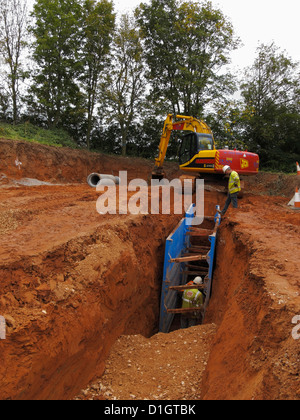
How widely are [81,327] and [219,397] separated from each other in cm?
192

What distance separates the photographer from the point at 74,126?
24.2 m

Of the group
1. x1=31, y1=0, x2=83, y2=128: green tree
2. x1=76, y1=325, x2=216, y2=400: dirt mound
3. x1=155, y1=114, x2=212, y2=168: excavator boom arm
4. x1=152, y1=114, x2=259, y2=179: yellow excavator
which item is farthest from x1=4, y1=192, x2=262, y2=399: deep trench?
x1=31, y1=0, x2=83, y2=128: green tree

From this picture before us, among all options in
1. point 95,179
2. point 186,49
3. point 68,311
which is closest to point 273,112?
point 186,49

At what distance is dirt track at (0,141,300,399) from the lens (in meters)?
3.25

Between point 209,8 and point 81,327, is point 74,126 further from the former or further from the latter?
point 81,327

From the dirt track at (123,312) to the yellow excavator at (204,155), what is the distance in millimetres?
4421

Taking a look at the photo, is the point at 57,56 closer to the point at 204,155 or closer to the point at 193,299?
the point at 204,155

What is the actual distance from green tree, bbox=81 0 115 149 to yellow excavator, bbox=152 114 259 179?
35.5ft

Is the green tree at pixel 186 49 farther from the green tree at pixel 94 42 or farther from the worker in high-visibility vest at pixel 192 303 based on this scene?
the worker in high-visibility vest at pixel 192 303

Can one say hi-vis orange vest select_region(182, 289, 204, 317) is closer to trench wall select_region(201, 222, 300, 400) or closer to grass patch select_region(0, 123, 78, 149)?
trench wall select_region(201, 222, 300, 400)

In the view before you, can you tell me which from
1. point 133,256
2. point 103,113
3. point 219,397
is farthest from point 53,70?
point 219,397

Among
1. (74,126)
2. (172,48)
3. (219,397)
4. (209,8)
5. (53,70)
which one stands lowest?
(219,397)

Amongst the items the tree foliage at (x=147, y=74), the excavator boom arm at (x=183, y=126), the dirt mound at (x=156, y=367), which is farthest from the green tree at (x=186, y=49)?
the dirt mound at (x=156, y=367)

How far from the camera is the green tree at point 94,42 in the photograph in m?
21.1
